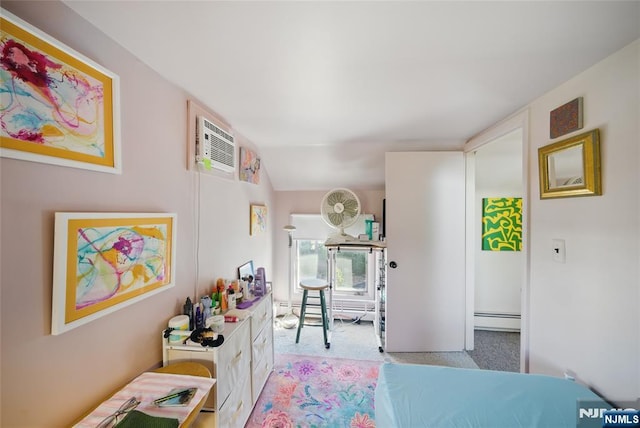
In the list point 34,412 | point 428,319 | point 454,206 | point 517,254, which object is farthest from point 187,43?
point 517,254

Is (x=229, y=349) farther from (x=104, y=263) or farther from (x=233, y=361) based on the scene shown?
(x=104, y=263)

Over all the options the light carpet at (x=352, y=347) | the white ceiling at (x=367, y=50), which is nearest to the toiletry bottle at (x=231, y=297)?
the light carpet at (x=352, y=347)

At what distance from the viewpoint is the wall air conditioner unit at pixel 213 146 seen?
154 cm

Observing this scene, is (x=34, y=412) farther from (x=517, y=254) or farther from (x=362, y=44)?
(x=517, y=254)

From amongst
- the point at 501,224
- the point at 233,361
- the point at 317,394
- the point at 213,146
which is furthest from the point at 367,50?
the point at 501,224

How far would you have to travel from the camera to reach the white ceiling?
84 cm

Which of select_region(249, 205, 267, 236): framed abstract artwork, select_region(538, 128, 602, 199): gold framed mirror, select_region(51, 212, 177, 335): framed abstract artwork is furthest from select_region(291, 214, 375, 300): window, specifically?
select_region(51, 212, 177, 335): framed abstract artwork

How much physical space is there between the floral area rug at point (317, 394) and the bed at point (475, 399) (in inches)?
23.3

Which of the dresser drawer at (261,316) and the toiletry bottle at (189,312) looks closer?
the toiletry bottle at (189,312)

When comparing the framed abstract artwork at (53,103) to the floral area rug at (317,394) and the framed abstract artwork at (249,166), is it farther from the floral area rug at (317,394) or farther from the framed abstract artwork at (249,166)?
the floral area rug at (317,394)

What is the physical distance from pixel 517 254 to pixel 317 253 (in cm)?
258

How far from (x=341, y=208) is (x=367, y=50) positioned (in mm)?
1813

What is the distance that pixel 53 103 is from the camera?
0.78 meters

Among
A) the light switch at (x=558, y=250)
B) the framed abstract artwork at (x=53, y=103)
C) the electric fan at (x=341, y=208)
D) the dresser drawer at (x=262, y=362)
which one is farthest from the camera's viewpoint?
the electric fan at (x=341, y=208)
